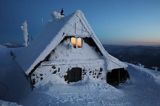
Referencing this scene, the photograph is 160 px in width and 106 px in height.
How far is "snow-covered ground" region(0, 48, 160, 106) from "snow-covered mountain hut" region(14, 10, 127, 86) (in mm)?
725

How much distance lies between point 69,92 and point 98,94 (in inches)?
78.8

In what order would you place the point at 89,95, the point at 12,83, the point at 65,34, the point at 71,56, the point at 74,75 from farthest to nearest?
the point at 12,83 < the point at 74,75 < the point at 71,56 < the point at 65,34 < the point at 89,95

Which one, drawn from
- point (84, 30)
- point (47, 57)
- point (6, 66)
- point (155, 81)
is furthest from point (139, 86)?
point (6, 66)

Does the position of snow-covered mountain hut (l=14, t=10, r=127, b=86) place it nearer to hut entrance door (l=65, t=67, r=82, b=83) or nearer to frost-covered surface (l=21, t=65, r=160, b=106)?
hut entrance door (l=65, t=67, r=82, b=83)

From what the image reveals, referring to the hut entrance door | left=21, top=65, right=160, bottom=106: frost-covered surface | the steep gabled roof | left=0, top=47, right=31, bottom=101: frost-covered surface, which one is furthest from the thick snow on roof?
the hut entrance door

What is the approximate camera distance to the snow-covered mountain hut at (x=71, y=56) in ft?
50.1

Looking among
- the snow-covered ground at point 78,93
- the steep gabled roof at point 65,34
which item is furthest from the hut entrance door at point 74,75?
the steep gabled roof at point 65,34

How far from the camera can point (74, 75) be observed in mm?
16781

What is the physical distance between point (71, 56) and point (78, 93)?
3.06 metres

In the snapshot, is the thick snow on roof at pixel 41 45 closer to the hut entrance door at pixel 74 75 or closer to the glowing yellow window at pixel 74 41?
the glowing yellow window at pixel 74 41

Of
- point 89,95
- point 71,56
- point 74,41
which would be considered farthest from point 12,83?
point 89,95

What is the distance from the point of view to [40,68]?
1542cm

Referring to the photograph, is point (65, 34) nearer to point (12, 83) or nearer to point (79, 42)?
point (79, 42)

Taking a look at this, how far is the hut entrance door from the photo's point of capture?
1652cm
